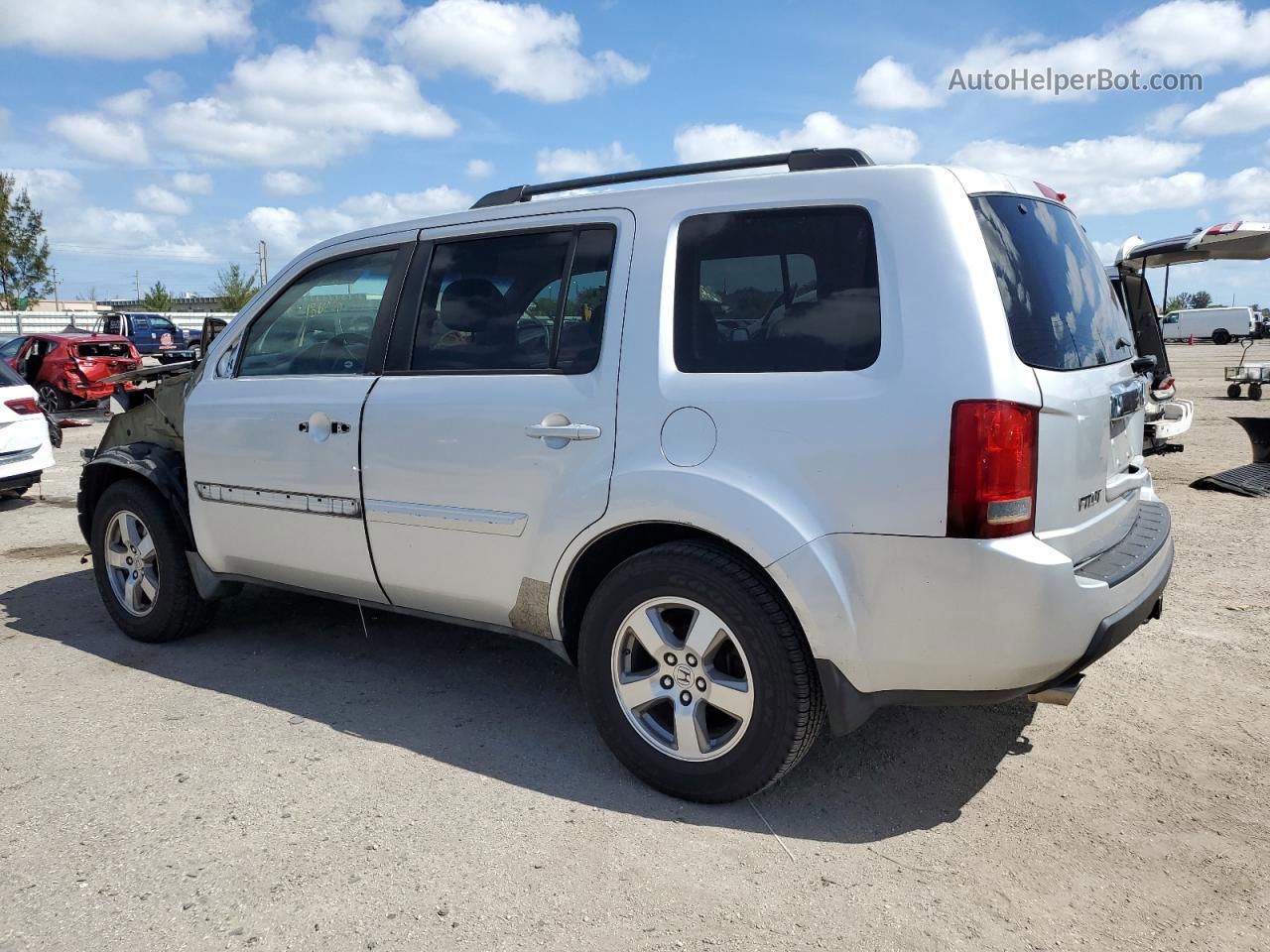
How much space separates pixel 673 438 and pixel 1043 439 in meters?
1.06

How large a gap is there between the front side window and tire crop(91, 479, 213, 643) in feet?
2.79

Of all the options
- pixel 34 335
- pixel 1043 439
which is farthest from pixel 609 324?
pixel 34 335

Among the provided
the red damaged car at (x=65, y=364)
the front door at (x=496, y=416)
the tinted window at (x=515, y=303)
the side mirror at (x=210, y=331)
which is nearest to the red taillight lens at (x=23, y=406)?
the side mirror at (x=210, y=331)

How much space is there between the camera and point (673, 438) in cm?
303

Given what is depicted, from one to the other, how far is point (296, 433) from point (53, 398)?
54.9 ft

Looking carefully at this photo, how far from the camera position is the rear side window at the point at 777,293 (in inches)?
111

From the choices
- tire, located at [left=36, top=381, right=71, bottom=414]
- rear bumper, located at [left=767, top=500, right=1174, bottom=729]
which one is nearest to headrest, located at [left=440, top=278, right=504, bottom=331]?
rear bumper, located at [left=767, top=500, right=1174, bottom=729]

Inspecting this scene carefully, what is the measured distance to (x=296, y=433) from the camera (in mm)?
3994

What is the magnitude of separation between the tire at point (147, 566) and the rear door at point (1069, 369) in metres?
3.76

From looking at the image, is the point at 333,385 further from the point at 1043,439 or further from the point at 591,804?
the point at 1043,439

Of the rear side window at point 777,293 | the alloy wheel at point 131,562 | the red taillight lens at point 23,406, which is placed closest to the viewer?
the rear side window at point 777,293

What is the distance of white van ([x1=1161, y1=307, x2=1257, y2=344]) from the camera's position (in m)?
51.4

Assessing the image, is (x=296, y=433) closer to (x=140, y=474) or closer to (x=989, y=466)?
(x=140, y=474)

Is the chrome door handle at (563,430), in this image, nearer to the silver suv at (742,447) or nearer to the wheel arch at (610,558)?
the silver suv at (742,447)
